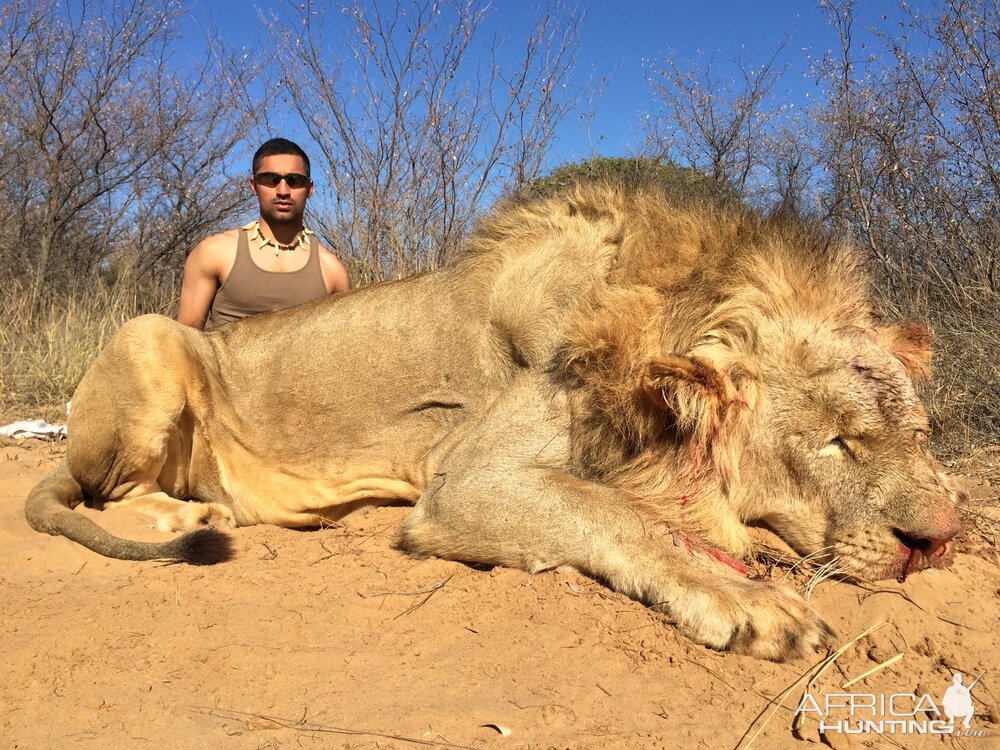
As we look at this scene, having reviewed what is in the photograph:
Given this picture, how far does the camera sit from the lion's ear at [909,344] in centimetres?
319

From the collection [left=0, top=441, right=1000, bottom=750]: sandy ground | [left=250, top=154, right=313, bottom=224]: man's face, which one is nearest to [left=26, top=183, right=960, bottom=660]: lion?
[left=0, top=441, right=1000, bottom=750]: sandy ground

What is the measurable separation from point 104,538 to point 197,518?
61 centimetres

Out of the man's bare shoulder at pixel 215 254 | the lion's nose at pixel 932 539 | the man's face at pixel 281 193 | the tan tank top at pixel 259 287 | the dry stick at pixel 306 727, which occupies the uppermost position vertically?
the man's face at pixel 281 193

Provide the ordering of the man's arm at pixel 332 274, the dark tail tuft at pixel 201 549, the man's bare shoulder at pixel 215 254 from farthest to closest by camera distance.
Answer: the man's arm at pixel 332 274 → the man's bare shoulder at pixel 215 254 → the dark tail tuft at pixel 201 549

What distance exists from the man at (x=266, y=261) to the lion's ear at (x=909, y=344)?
378 cm

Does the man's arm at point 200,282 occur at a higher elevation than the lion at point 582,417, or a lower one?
higher

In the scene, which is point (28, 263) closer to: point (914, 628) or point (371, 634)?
point (371, 634)

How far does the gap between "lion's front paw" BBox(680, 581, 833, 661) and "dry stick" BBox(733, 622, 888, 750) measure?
60 millimetres

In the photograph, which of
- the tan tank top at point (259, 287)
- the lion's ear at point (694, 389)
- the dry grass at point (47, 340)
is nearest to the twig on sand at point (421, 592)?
the lion's ear at point (694, 389)

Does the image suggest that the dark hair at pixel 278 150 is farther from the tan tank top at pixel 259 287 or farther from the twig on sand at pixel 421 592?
the twig on sand at pixel 421 592

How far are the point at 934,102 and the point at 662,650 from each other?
21.8 feet

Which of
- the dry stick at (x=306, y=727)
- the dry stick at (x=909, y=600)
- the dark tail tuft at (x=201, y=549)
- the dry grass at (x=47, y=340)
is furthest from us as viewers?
the dry grass at (x=47, y=340)

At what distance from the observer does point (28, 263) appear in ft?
37.1

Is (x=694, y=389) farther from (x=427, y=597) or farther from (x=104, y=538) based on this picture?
(x=104, y=538)
